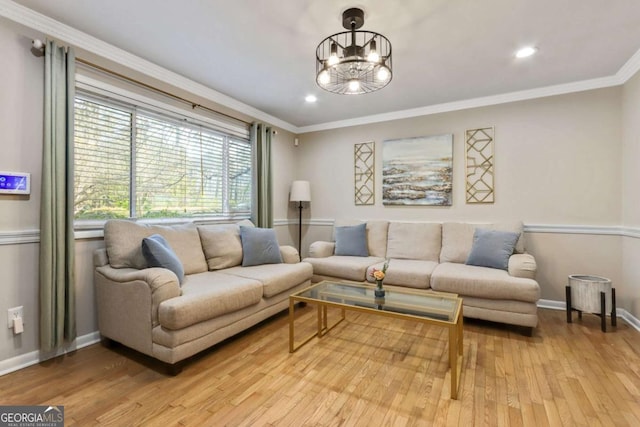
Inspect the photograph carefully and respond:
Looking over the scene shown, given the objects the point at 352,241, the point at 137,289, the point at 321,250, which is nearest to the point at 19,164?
the point at 137,289

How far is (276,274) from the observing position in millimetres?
2824

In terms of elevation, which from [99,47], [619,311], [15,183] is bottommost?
[619,311]

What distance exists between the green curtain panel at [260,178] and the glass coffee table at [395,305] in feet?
5.47

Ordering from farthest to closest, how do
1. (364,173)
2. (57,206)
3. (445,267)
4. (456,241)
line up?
(364,173) < (456,241) < (445,267) < (57,206)

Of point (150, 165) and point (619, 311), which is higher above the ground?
point (150, 165)

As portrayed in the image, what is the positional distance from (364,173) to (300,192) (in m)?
0.98

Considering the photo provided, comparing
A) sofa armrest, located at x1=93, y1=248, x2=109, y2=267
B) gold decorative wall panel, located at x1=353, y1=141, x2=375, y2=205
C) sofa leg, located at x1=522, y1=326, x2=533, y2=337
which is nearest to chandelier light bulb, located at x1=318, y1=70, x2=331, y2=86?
sofa armrest, located at x1=93, y1=248, x2=109, y2=267

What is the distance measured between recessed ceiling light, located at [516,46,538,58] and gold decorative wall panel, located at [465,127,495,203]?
43.2 inches

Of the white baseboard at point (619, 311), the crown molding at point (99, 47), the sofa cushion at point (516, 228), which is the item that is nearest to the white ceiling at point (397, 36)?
the crown molding at point (99, 47)

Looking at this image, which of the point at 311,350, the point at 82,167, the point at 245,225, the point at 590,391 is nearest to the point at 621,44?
the point at 590,391

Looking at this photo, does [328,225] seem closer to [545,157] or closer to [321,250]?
[321,250]

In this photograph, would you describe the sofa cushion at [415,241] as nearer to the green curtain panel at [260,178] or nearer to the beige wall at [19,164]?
the green curtain panel at [260,178]

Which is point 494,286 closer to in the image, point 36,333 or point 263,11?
point 263,11

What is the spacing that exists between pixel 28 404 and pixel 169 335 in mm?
767
